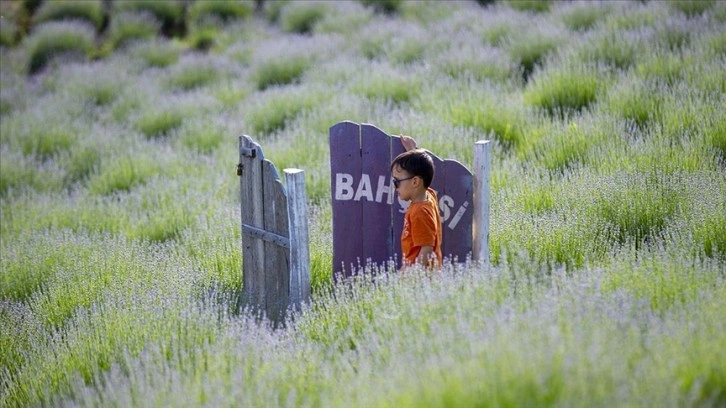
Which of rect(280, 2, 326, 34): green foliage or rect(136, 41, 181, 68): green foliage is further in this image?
rect(280, 2, 326, 34): green foliage

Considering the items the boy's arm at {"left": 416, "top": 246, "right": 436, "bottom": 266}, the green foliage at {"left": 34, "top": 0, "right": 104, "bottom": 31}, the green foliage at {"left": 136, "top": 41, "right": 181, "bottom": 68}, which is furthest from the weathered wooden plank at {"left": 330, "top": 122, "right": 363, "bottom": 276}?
the green foliage at {"left": 34, "top": 0, "right": 104, "bottom": 31}

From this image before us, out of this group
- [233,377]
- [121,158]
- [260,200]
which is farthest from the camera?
[121,158]

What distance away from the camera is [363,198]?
13.4ft

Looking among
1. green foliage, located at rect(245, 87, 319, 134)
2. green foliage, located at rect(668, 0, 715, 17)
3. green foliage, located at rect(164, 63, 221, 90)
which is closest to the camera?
green foliage, located at rect(245, 87, 319, 134)

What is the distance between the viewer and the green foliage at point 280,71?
952 centimetres

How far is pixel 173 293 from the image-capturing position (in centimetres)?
379

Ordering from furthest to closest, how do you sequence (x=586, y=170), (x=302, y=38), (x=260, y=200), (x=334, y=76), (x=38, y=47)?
(x=38, y=47) < (x=302, y=38) < (x=334, y=76) < (x=586, y=170) < (x=260, y=200)

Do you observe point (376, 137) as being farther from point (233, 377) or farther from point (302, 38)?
point (302, 38)

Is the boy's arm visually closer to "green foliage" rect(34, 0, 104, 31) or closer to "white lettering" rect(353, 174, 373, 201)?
"white lettering" rect(353, 174, 373, 201)

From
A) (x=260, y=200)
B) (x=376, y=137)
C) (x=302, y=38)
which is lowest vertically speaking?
(x=260, y=200)

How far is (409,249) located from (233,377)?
1345 mm

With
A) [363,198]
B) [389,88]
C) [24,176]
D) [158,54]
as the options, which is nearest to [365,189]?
[363,198]

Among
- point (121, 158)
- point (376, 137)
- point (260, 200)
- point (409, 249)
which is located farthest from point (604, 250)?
point (121, 158)

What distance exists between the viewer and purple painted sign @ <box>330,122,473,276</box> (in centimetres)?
403
